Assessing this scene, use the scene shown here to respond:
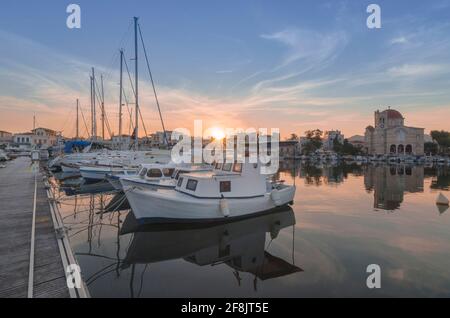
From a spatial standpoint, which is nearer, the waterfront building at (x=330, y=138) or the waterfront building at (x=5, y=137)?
the waterfront building at (x=5, y=137)

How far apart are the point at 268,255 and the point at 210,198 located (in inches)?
176

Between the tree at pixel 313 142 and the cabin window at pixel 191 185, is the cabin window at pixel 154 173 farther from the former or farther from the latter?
the tree at pixel 313 142

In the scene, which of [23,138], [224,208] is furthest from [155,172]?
[23,138]

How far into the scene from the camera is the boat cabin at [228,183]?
606 inches

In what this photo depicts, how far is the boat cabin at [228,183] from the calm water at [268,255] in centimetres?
167

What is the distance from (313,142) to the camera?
475ft

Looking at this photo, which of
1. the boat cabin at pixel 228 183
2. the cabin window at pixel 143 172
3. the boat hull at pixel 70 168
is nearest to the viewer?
the boat cabin at pixel 228 183

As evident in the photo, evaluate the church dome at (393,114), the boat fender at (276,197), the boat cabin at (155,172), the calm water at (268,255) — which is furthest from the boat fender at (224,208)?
the church dome at (393,114)

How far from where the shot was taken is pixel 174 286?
30.1ft
